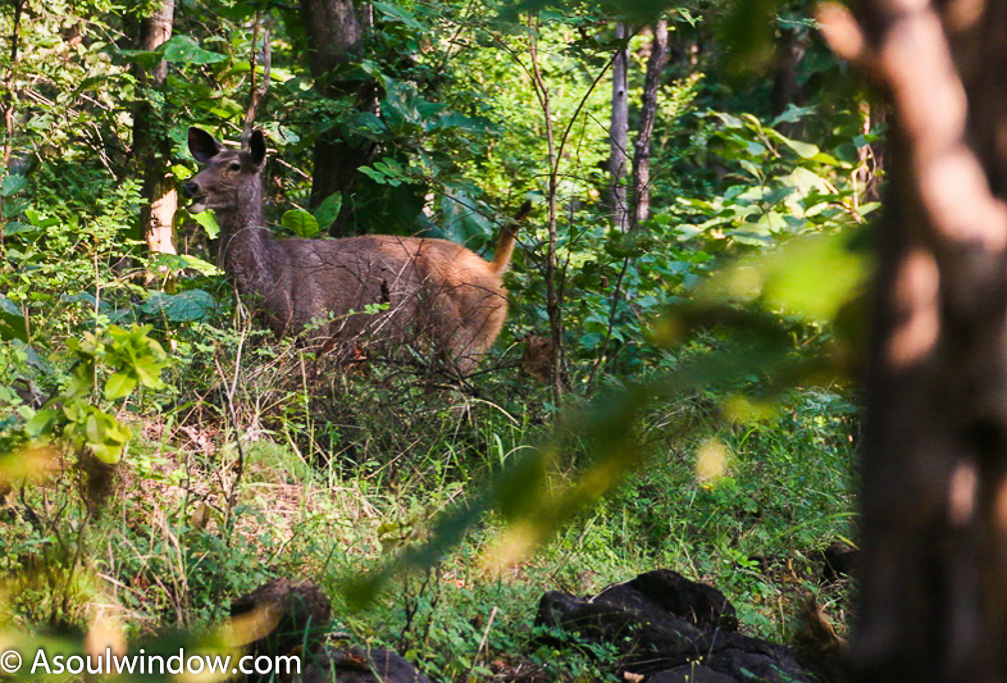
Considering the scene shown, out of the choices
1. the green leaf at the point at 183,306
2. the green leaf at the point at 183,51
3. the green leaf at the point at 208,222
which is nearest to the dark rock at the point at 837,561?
the green leaf at the point at 183,306

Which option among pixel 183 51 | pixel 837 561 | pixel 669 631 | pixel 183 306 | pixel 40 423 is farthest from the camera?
pixel 183 51

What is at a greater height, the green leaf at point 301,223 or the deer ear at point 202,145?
the deer ear at point 202,145

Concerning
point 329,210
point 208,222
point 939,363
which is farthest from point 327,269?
point 939,363

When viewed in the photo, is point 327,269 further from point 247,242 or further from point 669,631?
point 669,631

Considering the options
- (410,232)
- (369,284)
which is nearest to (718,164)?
(410,232)

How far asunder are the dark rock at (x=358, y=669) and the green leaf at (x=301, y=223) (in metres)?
4.87

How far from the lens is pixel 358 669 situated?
299 cm

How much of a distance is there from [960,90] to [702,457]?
4967 millimetres

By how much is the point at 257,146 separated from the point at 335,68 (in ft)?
4.52

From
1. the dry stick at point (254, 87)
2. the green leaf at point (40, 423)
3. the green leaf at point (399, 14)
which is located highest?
the green leaf at point (399, 14)

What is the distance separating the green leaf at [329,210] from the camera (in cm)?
772

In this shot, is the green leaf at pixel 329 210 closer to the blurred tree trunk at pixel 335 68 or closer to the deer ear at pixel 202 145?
the blurred tree trunk at pixel 335 68

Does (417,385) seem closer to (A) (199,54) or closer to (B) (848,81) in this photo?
(A) (199,54)

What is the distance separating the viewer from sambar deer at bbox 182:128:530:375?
702 cm
